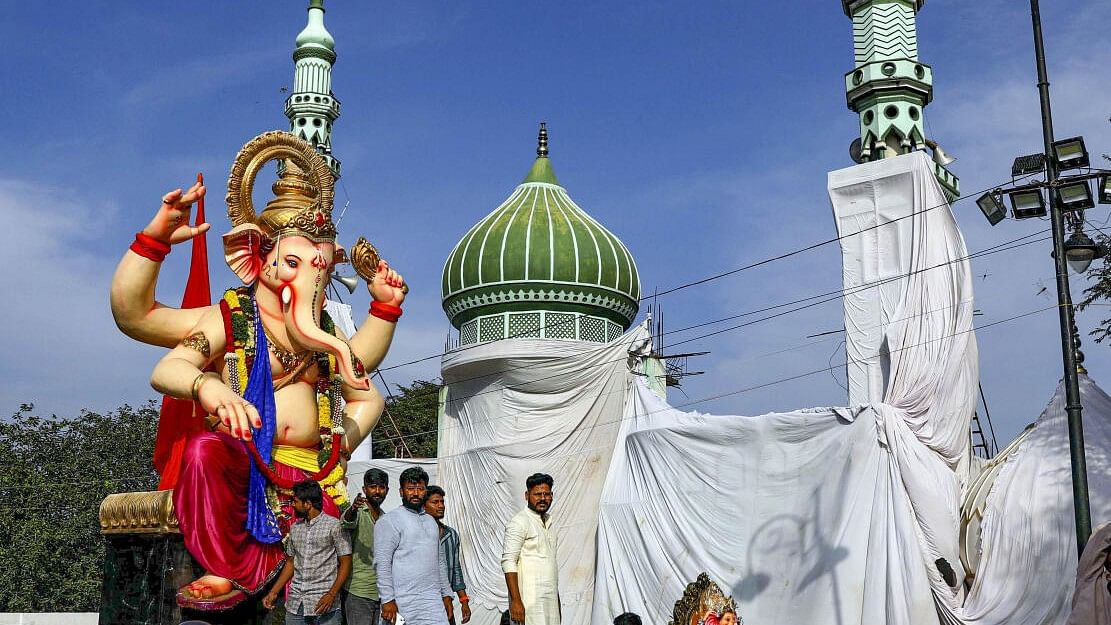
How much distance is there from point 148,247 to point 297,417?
1204 millimetres

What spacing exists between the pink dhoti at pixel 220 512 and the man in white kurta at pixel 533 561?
1220mm

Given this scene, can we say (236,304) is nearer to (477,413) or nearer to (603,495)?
(603,495)

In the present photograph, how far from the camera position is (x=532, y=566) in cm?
716

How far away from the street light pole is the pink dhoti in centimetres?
613

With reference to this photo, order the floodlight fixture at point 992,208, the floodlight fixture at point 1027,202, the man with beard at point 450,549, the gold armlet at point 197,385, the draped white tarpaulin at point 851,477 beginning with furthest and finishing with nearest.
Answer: the draped white tarpaulin at point 851,477
the floodlight fixture at point 992,208
the floodlight fixture at point 1027,202
the man with beard at point 450,549
the gold armlet at point 197,385

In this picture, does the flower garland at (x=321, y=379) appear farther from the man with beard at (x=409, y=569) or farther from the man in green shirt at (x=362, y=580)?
the man with beard at (x=409, y=569)

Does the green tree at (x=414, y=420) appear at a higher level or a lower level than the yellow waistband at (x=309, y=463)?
higher

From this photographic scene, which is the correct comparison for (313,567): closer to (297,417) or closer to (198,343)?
(297,417)

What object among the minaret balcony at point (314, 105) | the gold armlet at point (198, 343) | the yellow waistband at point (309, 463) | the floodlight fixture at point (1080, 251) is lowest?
the yellow waistband at point (309, 463)

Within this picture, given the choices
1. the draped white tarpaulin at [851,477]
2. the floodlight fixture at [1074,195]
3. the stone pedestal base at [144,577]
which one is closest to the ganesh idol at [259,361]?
the stone pedestal base at [144,577]

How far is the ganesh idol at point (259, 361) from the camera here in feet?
21.7

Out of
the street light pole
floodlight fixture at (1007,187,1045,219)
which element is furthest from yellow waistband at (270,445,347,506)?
floodlight fixture at (1007,187,1045,219)

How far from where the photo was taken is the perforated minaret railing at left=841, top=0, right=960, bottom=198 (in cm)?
1617

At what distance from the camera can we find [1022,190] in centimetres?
1061
